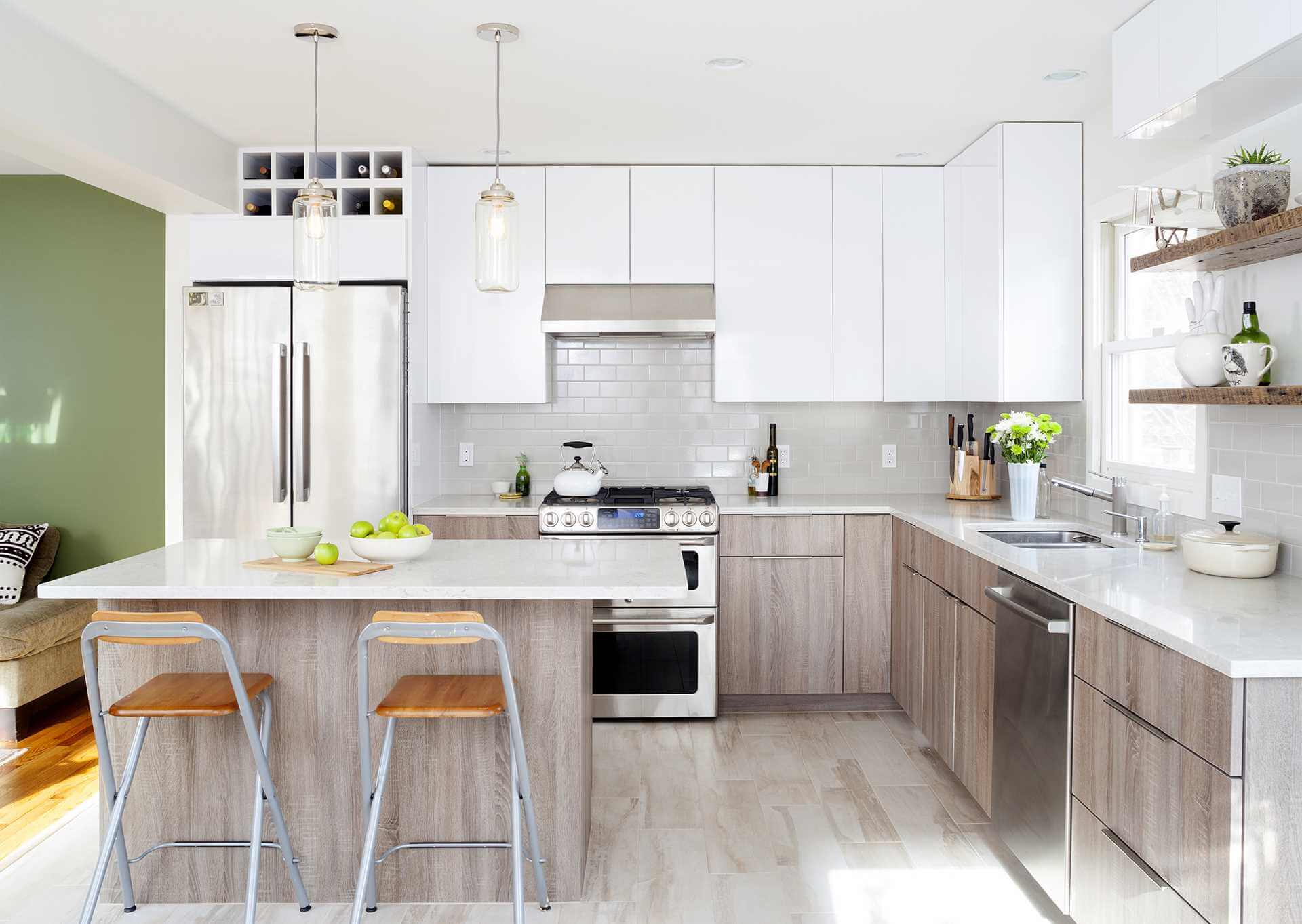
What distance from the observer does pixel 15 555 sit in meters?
4.43

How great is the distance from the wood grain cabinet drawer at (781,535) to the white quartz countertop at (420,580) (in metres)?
1.40

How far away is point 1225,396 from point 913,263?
7.22ft

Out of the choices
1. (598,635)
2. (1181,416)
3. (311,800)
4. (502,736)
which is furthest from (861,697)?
(311,800)

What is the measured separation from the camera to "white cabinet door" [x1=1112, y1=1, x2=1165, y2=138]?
2686mm

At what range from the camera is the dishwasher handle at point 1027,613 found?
2.45 meters

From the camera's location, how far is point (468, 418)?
4949 millimetres

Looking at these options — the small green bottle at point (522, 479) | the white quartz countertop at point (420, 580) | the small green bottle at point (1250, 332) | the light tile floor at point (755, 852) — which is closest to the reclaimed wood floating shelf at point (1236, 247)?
the small green bottle at point (1250, 332)

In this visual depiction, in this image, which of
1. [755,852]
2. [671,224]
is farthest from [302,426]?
[755,852]

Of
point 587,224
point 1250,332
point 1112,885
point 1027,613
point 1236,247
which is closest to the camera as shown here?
point 1112,885

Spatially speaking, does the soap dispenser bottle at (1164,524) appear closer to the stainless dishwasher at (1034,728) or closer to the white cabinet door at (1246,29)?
the stainless dishwasher at (1034,728)

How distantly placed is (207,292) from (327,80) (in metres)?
1.32

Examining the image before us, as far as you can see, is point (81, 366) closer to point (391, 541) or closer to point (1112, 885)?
point (391, 541)

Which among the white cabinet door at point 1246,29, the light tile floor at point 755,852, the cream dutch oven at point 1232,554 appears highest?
the white cabinet door at point 1246,29

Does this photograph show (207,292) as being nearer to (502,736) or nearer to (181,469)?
(181,469)
